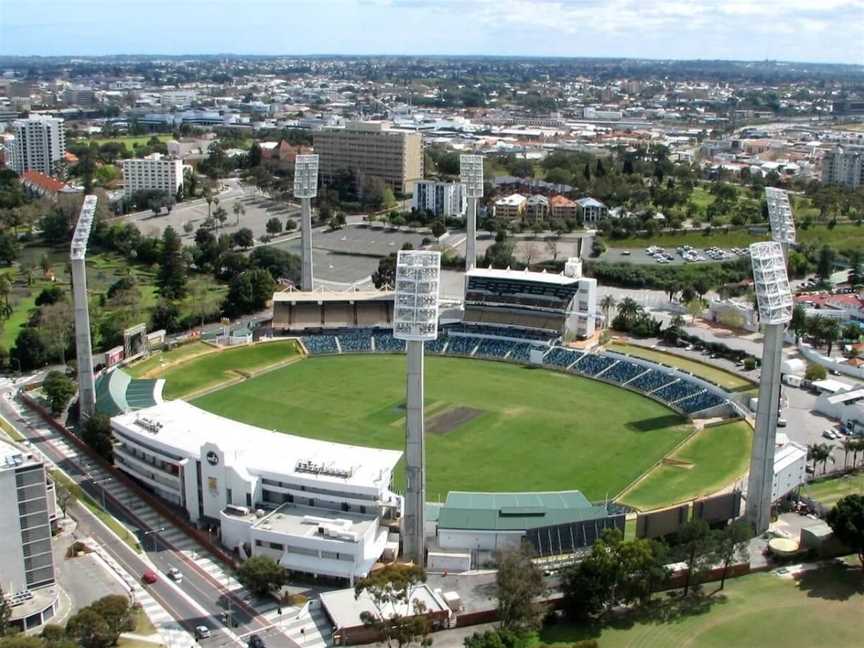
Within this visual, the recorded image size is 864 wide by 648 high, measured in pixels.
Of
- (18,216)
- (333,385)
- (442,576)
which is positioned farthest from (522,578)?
(18,216)

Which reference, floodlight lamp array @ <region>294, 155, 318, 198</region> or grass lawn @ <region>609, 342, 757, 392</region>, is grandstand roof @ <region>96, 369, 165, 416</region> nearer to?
floodlight lamp array @ <region>294, 155, 318, 198</region>

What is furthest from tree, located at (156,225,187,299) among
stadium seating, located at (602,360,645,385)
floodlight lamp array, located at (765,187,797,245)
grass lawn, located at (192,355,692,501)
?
floodlight lamp array, located at (765,187,797,245)

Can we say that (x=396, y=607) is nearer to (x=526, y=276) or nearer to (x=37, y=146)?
(x=526, y=276)

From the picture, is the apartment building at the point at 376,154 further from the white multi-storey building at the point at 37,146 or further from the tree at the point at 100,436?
the tree at the point at 100,436

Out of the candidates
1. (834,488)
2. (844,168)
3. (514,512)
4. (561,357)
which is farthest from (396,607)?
(844,168)

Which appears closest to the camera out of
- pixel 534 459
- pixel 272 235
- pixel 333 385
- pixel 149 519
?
pixel 149 519

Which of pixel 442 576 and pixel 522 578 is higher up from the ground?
pixel 522 578

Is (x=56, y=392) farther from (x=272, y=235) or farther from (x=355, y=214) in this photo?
(x=355, y=214)
